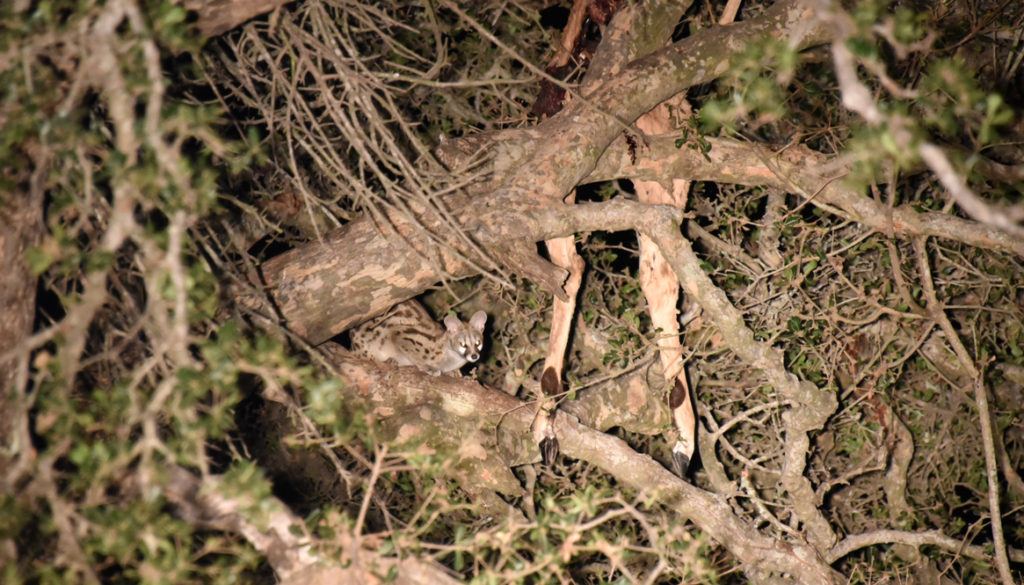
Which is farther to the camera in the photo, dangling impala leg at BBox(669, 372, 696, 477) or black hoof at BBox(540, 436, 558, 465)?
dangling impala leg at BBox(669, 372, 696, 477)

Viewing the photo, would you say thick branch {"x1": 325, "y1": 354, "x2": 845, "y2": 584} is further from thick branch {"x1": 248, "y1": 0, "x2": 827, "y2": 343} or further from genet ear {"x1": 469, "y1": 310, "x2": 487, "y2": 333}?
genet ear {"x1": 469, "y1": 310, "x2": 487, "y2": 333}

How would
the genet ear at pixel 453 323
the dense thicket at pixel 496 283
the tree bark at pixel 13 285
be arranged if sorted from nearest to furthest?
the dense thicket at pixel 496 283 → the tree bark at pixel 13 285 → the genet ear at pixel 453 323

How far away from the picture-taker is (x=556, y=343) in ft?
15.4

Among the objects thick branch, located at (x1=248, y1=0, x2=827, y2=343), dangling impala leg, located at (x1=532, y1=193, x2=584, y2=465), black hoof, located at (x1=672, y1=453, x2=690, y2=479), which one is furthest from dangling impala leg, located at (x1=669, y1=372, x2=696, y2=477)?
thick branch, located at (x1=248, y1=0, x2=827, y2=343)

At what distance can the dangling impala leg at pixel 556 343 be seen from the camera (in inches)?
181

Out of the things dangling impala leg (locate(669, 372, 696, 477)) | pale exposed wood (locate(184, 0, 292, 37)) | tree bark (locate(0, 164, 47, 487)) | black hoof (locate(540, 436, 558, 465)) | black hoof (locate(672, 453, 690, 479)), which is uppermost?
pale exposed wood (locate(184, 0, 292, 37))

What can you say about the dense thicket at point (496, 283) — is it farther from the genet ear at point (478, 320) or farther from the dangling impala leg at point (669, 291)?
the genet ear at point (478, 320)

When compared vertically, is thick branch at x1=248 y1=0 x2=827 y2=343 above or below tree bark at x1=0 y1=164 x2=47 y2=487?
below

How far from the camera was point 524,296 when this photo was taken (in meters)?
5.79

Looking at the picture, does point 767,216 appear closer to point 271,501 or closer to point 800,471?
point 800,471

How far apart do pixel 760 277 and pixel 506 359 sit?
228cm

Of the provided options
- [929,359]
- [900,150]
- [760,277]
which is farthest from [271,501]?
[929,359]

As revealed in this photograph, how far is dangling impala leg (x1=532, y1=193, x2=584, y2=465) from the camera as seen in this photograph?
459cm

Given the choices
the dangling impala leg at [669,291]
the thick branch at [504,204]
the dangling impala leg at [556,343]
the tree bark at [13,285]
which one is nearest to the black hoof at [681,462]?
the dangling impala leg at [669,291]
